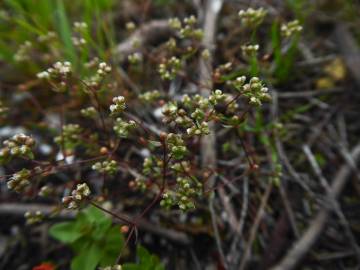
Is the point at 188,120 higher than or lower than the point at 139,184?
higher

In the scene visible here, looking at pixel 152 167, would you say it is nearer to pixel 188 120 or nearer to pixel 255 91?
pixel 188 120

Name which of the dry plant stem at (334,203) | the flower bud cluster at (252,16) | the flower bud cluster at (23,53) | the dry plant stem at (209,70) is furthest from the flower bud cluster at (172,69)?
the flower bud cluster at (23,53)

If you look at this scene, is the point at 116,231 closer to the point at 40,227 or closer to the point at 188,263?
the point at 188,263

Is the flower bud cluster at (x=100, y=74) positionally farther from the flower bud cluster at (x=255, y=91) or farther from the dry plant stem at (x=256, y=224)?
the dry plant stem at (x=256, y=224)

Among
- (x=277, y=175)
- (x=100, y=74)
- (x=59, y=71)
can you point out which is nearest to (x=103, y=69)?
(x=100, y=74)

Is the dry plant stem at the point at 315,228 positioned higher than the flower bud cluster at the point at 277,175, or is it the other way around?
the flower bud cluster at the point at 277,175

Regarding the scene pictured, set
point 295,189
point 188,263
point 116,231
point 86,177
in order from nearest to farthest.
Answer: point 116,231 < point 188,263 < point 295,189 < point 86,177

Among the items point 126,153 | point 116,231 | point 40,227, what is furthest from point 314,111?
point 40,227
